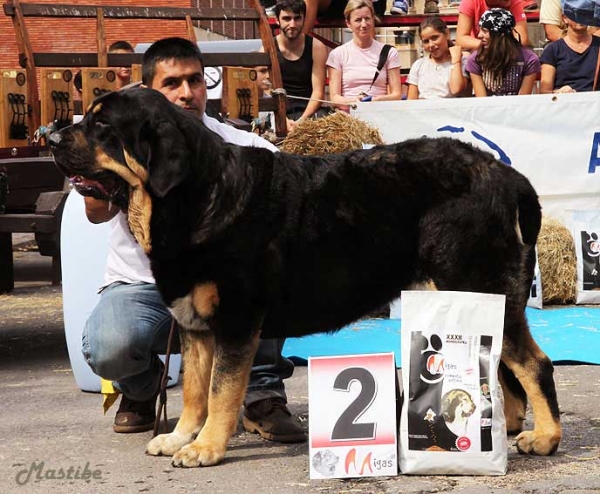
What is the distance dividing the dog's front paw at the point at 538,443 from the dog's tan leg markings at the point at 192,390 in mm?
1318

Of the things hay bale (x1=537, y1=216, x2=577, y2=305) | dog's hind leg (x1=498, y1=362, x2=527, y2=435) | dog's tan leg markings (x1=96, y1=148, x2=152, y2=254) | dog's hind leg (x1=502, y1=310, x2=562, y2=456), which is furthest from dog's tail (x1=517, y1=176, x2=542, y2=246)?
hay bale (x1=537, y1=216, x2=577, y2=305)

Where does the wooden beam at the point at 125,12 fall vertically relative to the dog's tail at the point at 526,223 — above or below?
above

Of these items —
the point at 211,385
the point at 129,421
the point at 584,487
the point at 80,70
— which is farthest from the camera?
the point at 80,70

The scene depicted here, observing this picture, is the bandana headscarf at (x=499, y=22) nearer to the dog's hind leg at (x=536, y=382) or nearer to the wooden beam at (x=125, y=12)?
the wooden beam at (x=125, y=12)

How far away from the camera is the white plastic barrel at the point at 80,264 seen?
5.84 meters

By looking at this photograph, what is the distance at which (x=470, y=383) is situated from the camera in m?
4.00

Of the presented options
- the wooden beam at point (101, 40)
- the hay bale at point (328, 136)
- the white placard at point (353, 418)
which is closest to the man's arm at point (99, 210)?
the white placard at point (353, 418)

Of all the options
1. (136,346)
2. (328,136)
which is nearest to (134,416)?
(136,346)

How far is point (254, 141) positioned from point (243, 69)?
3598mm

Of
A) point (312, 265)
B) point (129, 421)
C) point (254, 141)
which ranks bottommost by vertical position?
point (129, 421)

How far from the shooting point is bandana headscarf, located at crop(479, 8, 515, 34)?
31.3ft

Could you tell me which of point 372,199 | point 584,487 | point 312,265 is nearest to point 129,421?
point 312,265

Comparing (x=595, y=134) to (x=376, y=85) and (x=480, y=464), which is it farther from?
(x=480, y=464)

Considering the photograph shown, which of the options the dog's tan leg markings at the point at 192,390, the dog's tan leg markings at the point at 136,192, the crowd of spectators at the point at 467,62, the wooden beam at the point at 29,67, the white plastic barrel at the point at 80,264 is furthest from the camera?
the crowd of spectators at the point at 467,62
